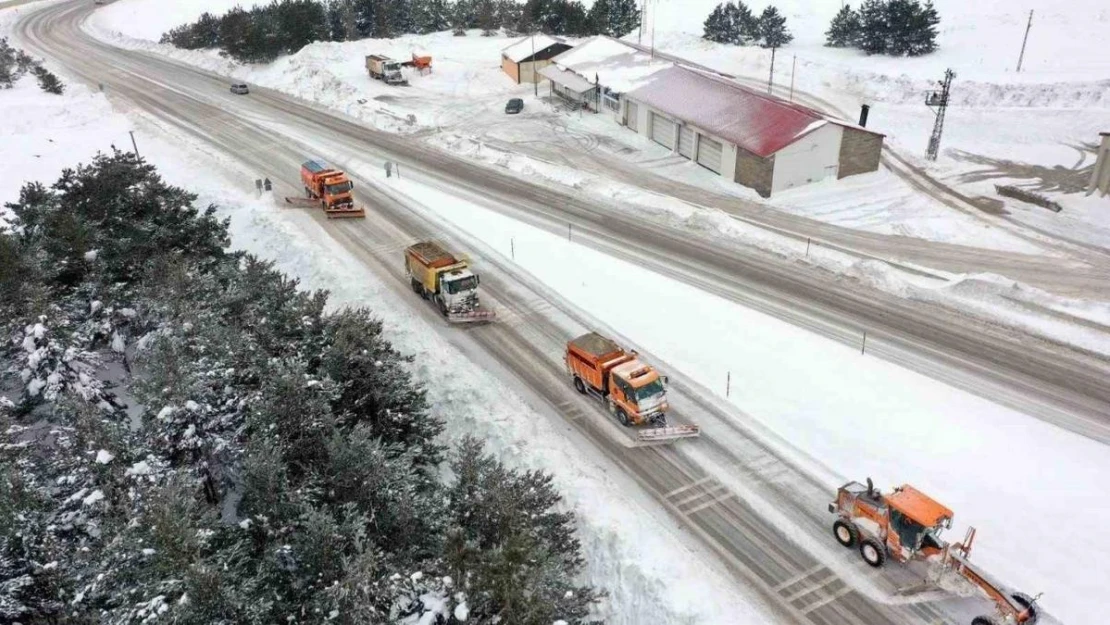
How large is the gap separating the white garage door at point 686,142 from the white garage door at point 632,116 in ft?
20.5

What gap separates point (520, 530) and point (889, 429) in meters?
15.6

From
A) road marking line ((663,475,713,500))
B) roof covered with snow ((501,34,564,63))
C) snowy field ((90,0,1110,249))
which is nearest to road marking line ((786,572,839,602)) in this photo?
road marking line ((663,475,713,500))

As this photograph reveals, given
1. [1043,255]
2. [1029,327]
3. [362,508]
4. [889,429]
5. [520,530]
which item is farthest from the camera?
[1043,255]

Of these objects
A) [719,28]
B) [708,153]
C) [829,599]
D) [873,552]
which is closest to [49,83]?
[708,153]

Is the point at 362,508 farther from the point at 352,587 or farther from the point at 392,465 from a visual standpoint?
the point at 352,587

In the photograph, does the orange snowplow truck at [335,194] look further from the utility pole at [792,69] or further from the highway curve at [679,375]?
the utility pole at [792,69]

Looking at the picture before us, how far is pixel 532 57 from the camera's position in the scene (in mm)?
74688

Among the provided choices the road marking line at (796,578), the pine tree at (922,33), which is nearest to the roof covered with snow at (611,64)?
the pine tree at (922,33)

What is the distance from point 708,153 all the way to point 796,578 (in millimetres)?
39188

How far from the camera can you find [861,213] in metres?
45.9

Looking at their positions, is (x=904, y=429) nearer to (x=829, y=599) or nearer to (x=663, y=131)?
(x=829, y=599)

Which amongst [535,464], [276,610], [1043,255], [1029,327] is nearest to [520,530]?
[276,610]

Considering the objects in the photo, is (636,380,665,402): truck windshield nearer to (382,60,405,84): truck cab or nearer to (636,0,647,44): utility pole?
(382,60,405,84): truck cab

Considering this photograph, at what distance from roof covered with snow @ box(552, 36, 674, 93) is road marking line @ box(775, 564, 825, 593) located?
161ft
